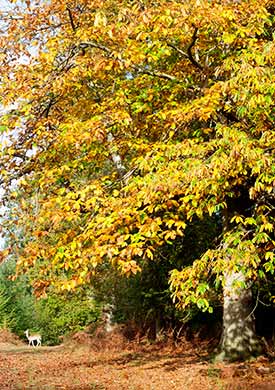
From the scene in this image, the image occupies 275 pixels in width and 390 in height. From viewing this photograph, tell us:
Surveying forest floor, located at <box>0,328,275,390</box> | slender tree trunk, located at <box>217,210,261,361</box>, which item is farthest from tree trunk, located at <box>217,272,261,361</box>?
forest floor, located at <box>0,328,275,390</box>

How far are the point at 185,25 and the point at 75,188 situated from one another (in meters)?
3.34

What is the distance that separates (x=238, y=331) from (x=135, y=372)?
2730 millimetres

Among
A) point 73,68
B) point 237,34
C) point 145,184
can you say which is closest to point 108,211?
point 145,184

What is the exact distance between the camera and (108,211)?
308 inches

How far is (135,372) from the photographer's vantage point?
12.3 metres

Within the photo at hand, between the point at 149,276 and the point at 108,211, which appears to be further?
the point at 149,276

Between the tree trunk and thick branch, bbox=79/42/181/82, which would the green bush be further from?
thick branch, bbox=79/42/181/82

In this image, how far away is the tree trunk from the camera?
1144cm

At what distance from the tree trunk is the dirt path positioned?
37 cm

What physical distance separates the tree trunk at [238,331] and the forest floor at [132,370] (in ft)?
1.04

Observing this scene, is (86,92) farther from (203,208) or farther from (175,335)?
(175,335)

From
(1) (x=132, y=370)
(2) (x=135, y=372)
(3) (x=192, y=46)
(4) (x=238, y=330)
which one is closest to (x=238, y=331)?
(4) (x=238, y=330)

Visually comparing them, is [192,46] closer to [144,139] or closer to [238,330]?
[144,139]

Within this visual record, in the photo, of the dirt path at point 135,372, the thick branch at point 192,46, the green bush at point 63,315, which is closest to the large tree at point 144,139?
the thick branch at point 192,46
